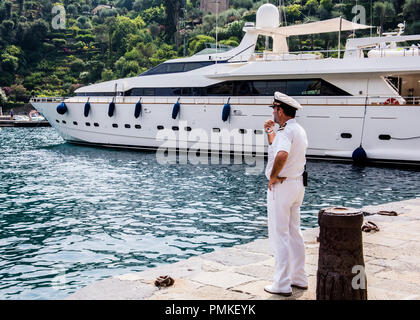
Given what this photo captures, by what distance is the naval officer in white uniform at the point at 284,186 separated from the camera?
4.70 metres

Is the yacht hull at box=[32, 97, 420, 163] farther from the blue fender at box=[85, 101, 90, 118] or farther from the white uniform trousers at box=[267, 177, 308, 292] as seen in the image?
the white uniform trousers at box=[267, 177, 308, 292]

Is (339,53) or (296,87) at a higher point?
(339,53)

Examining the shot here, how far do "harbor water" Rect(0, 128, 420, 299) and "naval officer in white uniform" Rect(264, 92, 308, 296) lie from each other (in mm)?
3016

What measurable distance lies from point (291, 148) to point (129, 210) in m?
7.30

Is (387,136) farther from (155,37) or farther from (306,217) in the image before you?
(155,37)

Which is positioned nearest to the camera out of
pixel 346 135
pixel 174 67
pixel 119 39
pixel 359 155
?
pixel 359 155

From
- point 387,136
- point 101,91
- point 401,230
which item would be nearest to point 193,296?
point 401,230

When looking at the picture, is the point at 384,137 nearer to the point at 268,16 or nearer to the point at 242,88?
the point at 242,88

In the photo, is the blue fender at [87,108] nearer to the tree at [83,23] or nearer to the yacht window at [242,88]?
the yacht window at [242,88]

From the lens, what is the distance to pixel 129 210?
451 inches

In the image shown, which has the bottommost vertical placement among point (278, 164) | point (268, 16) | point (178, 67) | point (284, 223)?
point (284, 223)

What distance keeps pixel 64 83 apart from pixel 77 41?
30.0m

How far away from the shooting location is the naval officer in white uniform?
15.4 ft

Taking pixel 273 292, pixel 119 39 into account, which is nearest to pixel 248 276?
pixel 273 292
